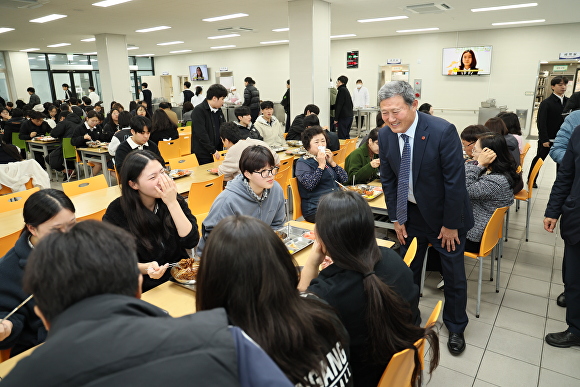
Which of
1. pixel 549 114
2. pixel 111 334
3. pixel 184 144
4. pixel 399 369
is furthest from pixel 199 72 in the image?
pixel 111 334

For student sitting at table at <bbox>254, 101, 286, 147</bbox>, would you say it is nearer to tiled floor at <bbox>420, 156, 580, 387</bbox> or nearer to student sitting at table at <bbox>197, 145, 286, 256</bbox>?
tiled floor at <bbox>420, 156, 580, 387</bbox>

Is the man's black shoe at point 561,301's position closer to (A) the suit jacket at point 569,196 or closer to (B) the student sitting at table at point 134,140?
(A) the suit jacket at point 569,196

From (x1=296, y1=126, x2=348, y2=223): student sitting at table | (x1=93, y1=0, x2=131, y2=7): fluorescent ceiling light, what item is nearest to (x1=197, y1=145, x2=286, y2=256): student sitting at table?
(x1=296, y1=126, x2=348, y2=223): student sitting at table

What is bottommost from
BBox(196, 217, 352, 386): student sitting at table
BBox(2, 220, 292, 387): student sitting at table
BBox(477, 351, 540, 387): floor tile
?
BBox(477, 351, 540, 387): floor tile

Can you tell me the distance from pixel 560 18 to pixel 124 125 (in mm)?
10283

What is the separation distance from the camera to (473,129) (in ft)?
12.8

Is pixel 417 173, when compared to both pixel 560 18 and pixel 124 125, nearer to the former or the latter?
pixel 124 125

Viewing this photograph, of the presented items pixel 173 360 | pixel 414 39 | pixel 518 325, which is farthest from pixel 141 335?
pixel 414 39

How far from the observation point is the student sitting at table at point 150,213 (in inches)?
83.4

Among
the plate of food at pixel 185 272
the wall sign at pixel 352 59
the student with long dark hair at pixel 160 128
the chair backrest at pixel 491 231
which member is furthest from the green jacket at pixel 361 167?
the wall sign at pixel 352 59

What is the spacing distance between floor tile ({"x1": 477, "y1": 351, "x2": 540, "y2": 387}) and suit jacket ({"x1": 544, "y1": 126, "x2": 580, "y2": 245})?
845 millimetres

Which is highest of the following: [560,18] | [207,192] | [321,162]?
[560,18]

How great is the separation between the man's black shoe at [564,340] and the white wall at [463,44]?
409 inches

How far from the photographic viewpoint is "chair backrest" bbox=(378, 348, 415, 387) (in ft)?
4.05
